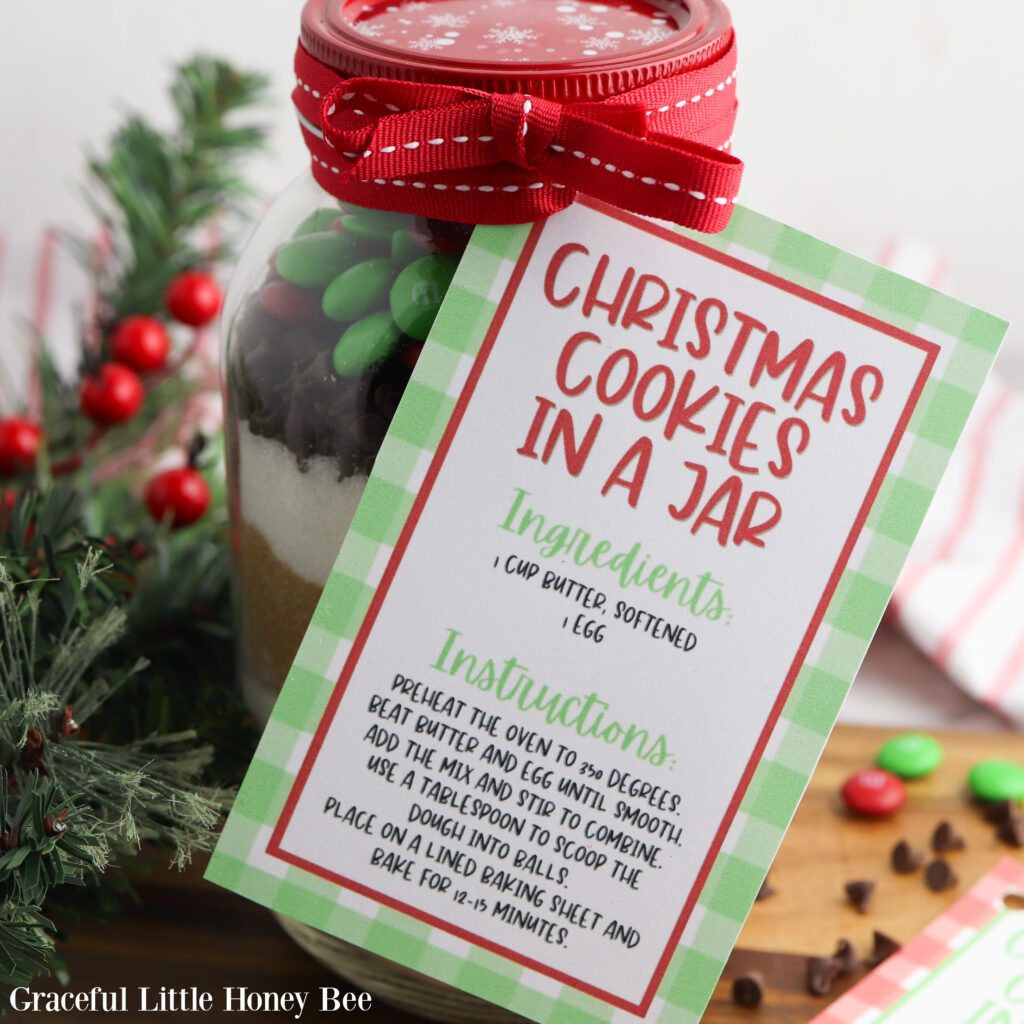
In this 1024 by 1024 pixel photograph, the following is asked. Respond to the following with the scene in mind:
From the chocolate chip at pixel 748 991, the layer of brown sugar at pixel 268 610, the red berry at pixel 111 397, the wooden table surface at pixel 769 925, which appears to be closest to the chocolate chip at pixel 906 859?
the wooden table surface at pixel 769 925

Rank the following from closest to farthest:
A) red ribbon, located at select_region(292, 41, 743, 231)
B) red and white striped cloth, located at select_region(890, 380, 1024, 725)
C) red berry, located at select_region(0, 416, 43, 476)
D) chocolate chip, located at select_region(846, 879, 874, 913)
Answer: red ribbon, located at select_region(292, 41, 743, 231)
chocolate chip, located at select_region(846, 879, 874, 913)
red berry, located at select_region(0, 416, 43, 476)
red and white striped cloth, located at select_region(890, 380, 1024, 725)

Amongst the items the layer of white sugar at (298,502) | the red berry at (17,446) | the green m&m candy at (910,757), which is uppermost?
the layer of white sugar at (298,502)

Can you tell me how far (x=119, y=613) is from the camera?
539 millimetres

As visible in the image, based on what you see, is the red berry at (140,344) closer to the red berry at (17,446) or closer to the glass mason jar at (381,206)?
the red berry at (17,446)

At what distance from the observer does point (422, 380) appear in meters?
0.46

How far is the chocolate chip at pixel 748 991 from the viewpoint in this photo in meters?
0.59

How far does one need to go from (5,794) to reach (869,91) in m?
1.14

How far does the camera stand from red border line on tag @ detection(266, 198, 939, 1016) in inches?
17.4

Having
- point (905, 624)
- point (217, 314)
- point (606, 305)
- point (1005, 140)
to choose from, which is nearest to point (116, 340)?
point (217, 314)

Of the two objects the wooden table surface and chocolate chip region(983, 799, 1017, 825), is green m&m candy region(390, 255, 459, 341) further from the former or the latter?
chocolate chip region(983, 799, 1017, 825)

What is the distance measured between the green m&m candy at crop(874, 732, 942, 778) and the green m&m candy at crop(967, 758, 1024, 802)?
0.02 meters

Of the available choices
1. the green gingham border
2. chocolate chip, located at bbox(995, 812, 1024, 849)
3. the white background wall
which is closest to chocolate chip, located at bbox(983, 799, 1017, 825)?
chocolate chip, located at bbox(995, 812, 1024, 849)

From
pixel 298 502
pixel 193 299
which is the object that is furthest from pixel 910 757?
pixel 193 299

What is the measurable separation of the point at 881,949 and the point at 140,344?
1.98ft
